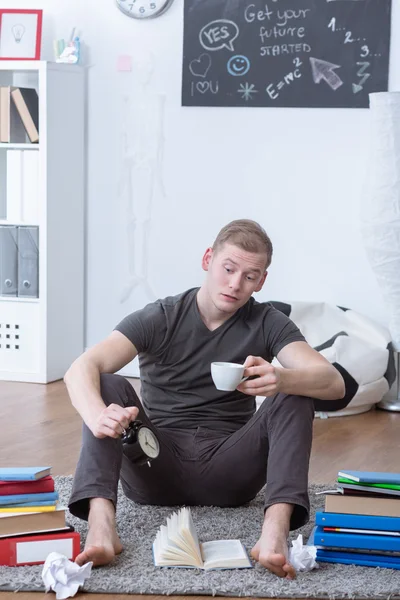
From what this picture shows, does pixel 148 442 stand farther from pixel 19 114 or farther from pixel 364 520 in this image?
pixel 19 114

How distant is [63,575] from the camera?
1.93 m

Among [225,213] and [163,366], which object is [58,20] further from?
[163,366]

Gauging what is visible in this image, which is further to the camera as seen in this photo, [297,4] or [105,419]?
[297,4]

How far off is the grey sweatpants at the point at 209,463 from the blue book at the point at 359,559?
0.09 m

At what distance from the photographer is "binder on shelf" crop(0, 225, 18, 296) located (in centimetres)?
439

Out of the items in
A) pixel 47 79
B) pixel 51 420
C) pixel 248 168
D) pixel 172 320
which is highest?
pixel 47 79

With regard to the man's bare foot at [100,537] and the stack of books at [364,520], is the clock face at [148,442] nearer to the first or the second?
the man's bare foot at [100,537]

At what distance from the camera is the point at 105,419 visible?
2035mm

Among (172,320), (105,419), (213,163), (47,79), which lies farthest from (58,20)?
(105,419)

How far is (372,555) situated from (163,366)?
671 millimetres

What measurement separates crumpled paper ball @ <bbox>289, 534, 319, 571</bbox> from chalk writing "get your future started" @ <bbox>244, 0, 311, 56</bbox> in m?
2.56

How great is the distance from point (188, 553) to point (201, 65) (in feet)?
8.95

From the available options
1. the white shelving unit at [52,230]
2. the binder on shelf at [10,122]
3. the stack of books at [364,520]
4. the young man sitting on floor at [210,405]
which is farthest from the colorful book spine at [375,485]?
the binder on shelf at [10,122]

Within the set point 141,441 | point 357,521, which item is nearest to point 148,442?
point 141,441
